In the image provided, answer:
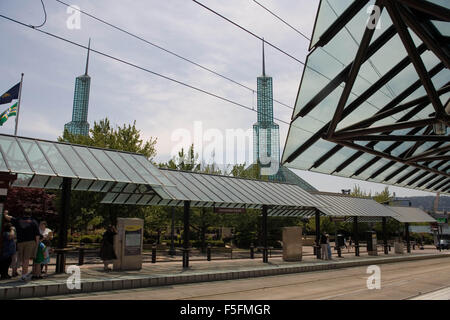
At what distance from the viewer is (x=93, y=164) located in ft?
49.2

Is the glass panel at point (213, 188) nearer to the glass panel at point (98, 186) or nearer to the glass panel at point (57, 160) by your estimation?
the glass panel at point (98, 186)

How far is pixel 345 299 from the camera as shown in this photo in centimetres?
1030

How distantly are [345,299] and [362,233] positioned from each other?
5193 centimetres

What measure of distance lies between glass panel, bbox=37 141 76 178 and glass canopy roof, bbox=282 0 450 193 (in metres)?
7.93

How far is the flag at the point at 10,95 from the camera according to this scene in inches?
945

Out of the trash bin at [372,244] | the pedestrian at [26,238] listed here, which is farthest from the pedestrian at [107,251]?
the trash bin at [372,244]

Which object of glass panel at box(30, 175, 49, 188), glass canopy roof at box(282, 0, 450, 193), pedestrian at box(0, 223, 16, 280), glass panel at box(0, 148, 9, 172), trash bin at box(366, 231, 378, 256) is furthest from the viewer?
trash bin at box(366, 231, 378, 256)

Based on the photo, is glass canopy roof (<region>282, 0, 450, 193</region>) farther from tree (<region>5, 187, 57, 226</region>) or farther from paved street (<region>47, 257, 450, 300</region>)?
tree (<region>5, 187, 57, 226</region>)

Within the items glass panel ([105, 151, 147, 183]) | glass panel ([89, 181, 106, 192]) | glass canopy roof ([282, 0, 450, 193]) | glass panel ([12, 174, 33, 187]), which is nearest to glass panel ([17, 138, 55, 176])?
glass panel ([12, 174, 33, 187])

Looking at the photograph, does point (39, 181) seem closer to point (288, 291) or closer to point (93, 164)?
point (93, 164)

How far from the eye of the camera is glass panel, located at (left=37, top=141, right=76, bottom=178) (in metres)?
13.2

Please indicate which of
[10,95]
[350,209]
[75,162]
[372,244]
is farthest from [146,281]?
[372,244]

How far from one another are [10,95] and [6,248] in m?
16.5

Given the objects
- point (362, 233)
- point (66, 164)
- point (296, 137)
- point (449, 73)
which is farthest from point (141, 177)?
point (362, 233)
